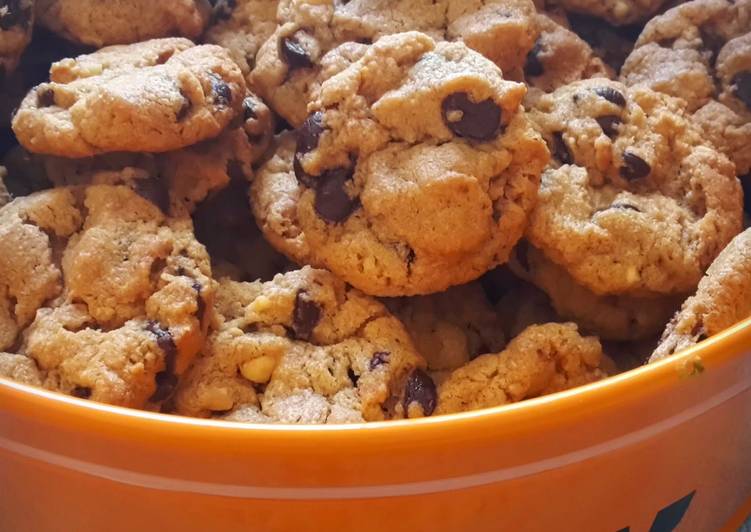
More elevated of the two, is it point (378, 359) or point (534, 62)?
point (534, 62)

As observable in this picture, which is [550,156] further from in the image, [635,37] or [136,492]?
[136,492]

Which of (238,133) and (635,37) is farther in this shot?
(635,37)

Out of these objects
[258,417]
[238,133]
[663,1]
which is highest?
[663,1]

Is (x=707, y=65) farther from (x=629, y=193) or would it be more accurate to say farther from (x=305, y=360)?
(x=305, y=360)

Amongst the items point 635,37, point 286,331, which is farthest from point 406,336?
point 635,37

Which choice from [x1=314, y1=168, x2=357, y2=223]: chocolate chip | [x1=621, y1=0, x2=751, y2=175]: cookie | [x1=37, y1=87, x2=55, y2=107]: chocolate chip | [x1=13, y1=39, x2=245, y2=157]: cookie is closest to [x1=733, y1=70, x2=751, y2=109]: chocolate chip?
[x1=621, y1=0, x2=751, y2=175]: cookie

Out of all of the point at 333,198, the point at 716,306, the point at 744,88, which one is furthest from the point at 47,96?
the point at 744,88

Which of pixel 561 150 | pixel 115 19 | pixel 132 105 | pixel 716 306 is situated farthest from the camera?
pixel 115 19

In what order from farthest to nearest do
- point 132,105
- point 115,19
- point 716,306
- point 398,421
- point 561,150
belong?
point 115,19 → point 561,150 → point 132,105 → point 716,306 → point 398,421
